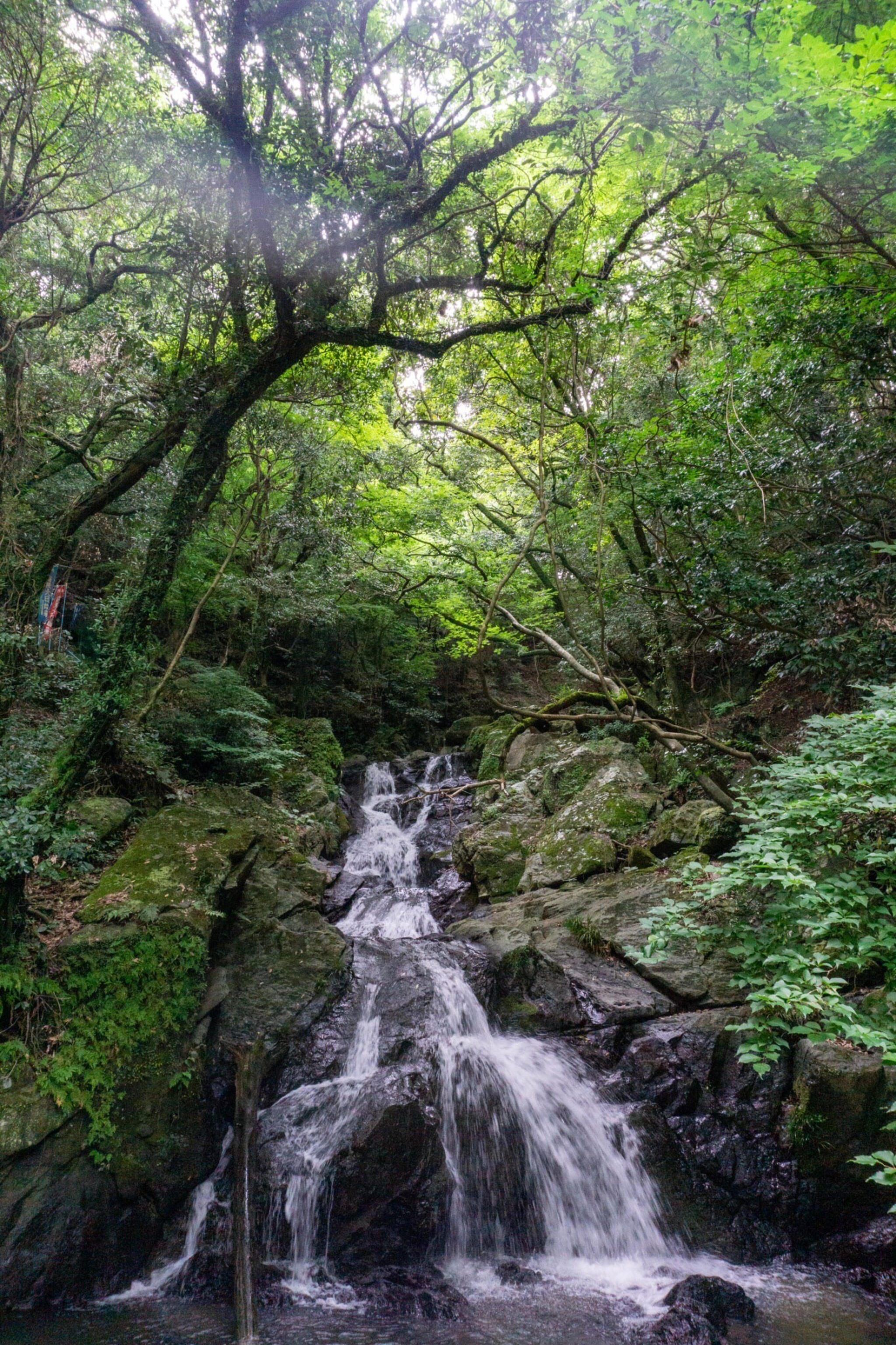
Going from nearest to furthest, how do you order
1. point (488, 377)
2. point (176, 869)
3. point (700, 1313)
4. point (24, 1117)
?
point (700, 1313) → point (24, 1117) → point (176, 869) → point (488, 377)

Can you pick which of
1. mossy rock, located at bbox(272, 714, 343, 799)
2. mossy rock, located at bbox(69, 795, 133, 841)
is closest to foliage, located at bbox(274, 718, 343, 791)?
mossy rock, located at bbox(272, 714, 343, 799)

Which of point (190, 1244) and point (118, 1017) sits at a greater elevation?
point (118, 1017)

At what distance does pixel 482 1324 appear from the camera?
14.1 ft

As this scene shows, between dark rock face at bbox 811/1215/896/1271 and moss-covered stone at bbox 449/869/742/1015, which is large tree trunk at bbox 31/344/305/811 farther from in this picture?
dark rock face at bbox 811/1215/896/1271

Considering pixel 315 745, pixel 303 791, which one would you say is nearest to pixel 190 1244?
pixel 303 791

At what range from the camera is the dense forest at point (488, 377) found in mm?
4352

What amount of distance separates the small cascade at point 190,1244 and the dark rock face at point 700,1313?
10.9ft

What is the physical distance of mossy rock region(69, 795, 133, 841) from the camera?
674 centimetres

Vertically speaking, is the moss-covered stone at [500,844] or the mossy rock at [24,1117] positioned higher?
the moss-covered stone at [500,844]

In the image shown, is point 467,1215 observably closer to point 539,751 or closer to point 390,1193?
point 390,1193

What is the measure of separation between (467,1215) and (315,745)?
919cm

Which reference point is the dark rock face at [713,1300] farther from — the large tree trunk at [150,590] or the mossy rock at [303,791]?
the mossy rock at [303,791]

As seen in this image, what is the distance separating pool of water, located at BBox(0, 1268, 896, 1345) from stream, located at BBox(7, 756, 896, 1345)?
1cm

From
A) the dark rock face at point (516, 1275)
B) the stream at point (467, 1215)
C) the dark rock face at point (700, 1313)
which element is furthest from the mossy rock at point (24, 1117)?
the dark rock face at point (700, 1313)
